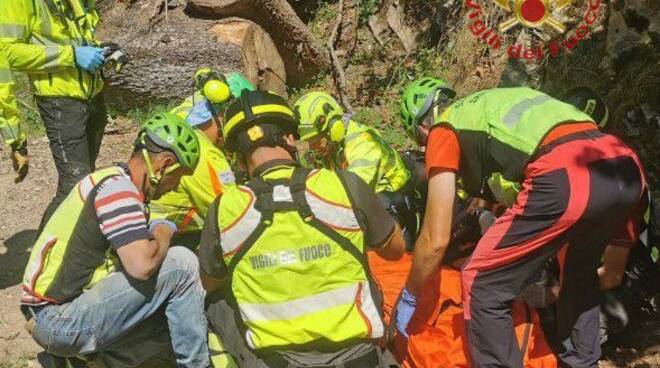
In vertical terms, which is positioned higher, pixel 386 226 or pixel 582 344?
pixel 386 226

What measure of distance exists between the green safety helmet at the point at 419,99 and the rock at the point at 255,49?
144 inches

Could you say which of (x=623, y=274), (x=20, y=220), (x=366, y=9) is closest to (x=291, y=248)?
(x=623, y=274)

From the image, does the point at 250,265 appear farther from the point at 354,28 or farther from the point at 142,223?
the point at 354,28

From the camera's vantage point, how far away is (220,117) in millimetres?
4469

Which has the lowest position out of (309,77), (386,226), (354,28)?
(309,77)

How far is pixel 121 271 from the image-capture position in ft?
11.3

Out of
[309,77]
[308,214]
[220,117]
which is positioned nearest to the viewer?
[308,214]

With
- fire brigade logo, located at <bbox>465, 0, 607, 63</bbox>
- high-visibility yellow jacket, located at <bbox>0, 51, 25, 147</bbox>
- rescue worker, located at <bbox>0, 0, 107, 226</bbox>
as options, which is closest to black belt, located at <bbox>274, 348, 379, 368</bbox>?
rescue worker, located at <bbox>0, 0, 107, 226</bbox>

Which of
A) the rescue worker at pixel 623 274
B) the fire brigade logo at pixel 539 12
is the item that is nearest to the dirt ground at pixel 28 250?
the rescue worker at pixel 623 274

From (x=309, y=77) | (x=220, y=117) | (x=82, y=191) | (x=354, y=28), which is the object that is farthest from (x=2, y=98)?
(x=354, y=28)

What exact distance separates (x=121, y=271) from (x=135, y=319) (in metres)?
0.25

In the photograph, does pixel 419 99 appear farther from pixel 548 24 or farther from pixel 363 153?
pixel 548 24

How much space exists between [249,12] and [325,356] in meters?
5.71

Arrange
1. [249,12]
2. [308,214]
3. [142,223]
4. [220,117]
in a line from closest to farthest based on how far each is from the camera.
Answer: [308,214], [142,223], [220,117], [249,12]
